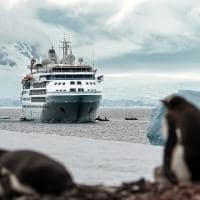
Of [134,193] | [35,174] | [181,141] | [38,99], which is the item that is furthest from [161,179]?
[38,99]

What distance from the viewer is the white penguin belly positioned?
7832mm

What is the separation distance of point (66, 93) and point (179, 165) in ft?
234

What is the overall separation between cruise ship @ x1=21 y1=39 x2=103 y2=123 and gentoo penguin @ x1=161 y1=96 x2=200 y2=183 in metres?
69.8

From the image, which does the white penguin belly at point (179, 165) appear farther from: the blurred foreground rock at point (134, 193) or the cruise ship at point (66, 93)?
the cruise ship at point (66, 93)

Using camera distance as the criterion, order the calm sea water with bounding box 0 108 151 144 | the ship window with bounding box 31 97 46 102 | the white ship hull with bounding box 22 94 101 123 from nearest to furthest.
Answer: the calm sea water with bounding box 0 108 151 144, the white ship hull with bounding box 22 94 101 123, the ship window with bounding box 31 97 46 102

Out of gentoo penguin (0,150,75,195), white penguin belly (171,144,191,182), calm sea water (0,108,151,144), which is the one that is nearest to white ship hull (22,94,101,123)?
calm sea water (0,108,151,144)

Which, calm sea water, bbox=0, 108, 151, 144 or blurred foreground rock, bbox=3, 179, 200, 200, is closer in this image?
blurred foreground rock, bbox=3, 179, 200, 200

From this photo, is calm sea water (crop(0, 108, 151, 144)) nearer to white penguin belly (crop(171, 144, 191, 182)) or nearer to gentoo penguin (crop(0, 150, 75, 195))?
white penguin belly (crop(171, 144, 191, 182))

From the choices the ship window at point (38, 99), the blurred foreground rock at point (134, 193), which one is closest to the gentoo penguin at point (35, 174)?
the blurred foreground rock at point (134, 193)

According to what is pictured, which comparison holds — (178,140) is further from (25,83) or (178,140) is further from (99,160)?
(25,83)

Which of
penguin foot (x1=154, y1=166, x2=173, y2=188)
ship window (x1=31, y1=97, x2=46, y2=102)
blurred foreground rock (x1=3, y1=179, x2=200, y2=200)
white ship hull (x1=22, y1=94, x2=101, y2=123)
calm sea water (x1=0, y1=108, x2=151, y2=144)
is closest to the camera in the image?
blurred foreground rock (x1=3, y1=179, x2=200, y2=200)

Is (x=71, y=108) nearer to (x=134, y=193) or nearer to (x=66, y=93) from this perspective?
(x=66, y=93)

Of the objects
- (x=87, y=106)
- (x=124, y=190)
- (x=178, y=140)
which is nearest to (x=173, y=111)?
(x=178, y=140)

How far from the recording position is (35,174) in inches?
294
